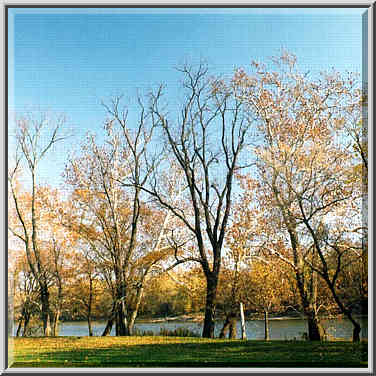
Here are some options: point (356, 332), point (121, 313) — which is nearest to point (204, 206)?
point (121, 313)

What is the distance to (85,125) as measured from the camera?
555cm

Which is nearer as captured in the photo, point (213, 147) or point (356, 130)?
point (356, 130)

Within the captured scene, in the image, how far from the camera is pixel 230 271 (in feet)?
18.5

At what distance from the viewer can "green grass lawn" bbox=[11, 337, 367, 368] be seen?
200 inches

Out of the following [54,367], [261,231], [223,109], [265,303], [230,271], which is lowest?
[54,367]

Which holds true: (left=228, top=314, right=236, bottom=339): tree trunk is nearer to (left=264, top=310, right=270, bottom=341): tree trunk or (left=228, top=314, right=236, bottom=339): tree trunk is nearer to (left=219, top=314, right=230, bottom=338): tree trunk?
(left=219, top=314, right=230, bottom=338): tree trunk

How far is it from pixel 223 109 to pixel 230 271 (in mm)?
1911

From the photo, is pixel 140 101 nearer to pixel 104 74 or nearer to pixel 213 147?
pixel 104 74

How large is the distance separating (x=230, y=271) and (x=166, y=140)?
172 cm

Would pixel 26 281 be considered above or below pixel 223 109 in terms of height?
below

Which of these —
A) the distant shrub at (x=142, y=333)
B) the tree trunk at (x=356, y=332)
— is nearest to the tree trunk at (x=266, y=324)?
the tree trunk at (x=356, y=332)

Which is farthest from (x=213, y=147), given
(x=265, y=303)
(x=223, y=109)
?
(x=265, y=303)

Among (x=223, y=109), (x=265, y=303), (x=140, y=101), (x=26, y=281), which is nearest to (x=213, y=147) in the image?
(x=223, y=109)

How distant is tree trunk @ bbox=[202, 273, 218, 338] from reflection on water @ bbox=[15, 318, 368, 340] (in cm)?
6
